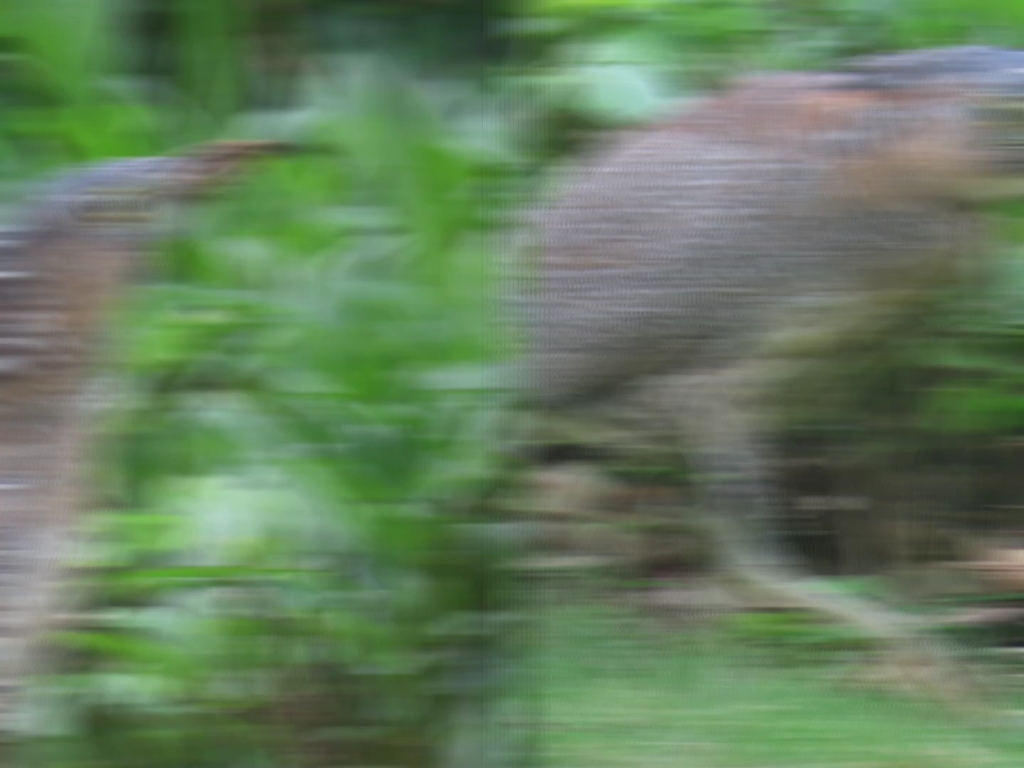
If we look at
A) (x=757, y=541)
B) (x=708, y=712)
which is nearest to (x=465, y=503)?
(x=757, y=541)

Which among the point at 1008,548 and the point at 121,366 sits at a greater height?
the point at 121,366

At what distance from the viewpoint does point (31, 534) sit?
2797 millimetres

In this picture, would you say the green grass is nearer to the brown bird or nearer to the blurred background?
the blurred background

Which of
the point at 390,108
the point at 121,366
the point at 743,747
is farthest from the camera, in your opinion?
the point at 390,108

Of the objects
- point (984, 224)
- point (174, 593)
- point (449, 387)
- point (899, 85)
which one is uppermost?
point (899, 85)

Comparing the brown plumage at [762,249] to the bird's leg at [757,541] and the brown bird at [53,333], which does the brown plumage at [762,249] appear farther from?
the brown bird at [53,333]

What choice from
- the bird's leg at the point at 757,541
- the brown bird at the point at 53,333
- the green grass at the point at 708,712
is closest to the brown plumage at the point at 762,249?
the bird's leg at the point at 757,541

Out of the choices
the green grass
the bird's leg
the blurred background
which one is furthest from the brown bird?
the bird's leg

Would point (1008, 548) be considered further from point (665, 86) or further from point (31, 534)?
point (31, 534)

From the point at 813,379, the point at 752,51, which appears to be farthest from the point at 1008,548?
the point at 752,51

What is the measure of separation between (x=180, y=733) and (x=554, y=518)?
0.71 meters

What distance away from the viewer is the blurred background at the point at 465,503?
2.80 m

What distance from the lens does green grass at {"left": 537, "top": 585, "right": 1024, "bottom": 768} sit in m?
2.54

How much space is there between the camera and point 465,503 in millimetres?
3180
